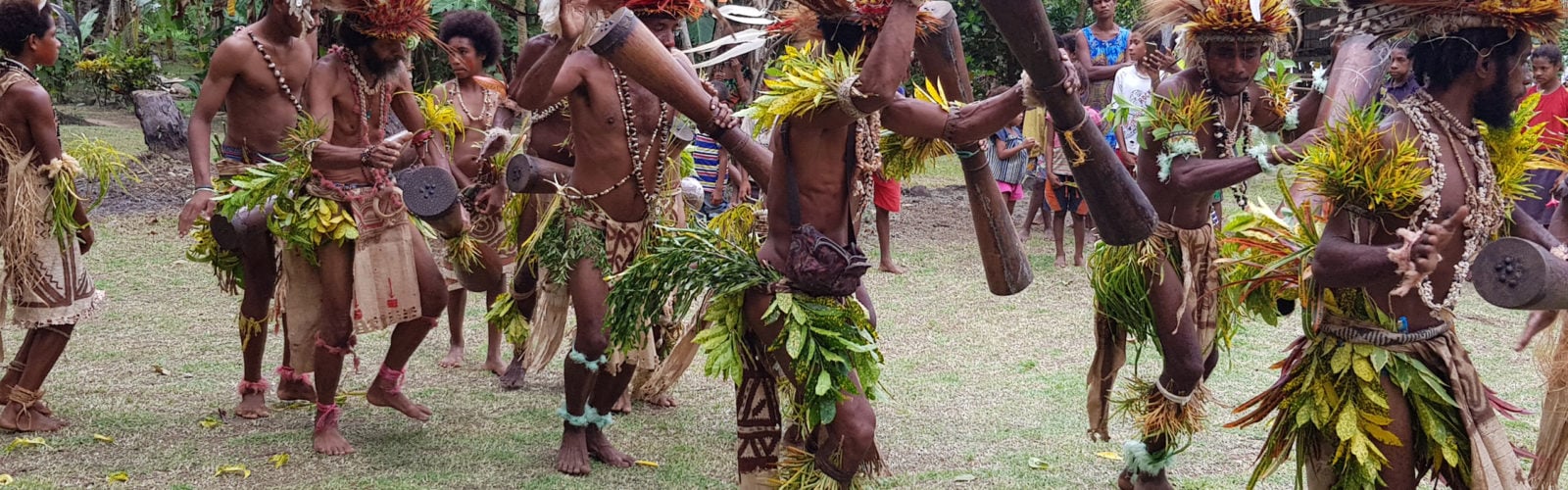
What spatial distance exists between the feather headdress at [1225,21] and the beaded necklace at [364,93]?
298cm

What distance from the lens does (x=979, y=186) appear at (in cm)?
369

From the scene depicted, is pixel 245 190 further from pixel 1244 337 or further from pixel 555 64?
pixel 1244 337

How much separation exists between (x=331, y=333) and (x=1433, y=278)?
3.81 m

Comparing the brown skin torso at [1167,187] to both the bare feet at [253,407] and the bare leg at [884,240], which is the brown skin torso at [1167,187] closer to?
the bare feet at [253,407]

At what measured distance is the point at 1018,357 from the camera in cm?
686

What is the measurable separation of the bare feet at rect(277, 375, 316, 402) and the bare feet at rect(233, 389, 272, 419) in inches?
3.2

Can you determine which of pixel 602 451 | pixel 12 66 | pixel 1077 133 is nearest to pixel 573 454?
pixel 602 451

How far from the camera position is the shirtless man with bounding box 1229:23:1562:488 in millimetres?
3264

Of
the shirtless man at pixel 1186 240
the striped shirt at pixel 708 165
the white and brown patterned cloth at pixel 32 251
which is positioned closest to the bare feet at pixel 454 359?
the white and brown patterned cloth at pixel 32 251

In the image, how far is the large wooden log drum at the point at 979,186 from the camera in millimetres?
3684

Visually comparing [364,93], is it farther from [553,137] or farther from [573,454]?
[573,454]

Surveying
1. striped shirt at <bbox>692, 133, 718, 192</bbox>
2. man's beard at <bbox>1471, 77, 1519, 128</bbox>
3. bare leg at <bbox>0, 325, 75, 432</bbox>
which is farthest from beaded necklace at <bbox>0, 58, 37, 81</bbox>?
striped shirt at <bbox>692, 133, 718, 192</bbox>

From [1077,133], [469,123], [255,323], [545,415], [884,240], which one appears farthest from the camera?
[884,240]

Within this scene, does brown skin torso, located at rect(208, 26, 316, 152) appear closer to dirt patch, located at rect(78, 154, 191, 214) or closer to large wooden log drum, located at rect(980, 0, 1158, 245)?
large wooden log drum, located at rect(980, 0, 1158, 245)
